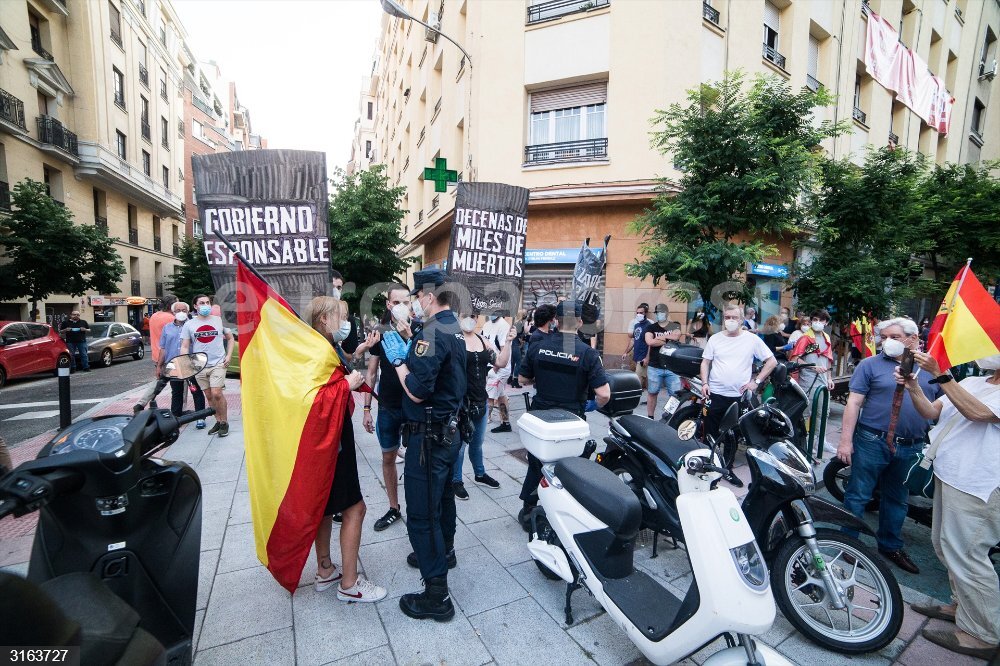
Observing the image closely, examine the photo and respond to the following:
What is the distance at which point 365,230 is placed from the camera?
43.9 ft

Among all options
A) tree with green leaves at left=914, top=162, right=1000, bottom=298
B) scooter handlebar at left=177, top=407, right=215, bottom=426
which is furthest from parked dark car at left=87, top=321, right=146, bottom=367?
tree with green leaves at left=914, top=162, right=1000, bottom=298

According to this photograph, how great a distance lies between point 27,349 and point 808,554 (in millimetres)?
15760

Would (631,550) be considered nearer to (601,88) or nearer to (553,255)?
(553,255)

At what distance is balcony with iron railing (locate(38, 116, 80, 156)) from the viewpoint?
64.1 feet

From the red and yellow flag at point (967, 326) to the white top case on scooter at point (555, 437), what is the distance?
2.14 metres

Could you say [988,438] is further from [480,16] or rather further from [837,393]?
[480,16]

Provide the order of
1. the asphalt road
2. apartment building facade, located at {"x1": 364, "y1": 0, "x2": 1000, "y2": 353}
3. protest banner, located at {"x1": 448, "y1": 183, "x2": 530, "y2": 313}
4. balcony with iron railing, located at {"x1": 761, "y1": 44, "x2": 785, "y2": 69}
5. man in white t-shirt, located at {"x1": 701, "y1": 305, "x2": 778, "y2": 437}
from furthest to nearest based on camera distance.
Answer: balcony with iron railing, located at {"x1": 761, "y1": 44, "x2": 785, "y2": 69}
apartment building facade, located at {"x1": 364, "y1": 0, "x2": 1000, "y2": 353}
the asphalt road
protest banner, located at {"x1": 448, "y1": 183, "x2": 530, "y2": 313}
man in white t-shirt, located at {"x1": 701, "y1": 305, "x2": 778, "y2": 437}

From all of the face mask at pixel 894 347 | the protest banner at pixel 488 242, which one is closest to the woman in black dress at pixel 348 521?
the protest banner at pixel 488 242

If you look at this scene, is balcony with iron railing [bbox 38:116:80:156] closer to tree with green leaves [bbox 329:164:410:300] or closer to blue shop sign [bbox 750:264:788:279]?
tree with green leaves [bbox 329:164:410:300]

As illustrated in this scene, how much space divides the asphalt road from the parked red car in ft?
1.27

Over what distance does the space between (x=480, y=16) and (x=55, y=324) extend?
19.9 metres

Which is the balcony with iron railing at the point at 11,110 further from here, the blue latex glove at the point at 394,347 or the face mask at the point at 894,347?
the face mask at the point at 894,347

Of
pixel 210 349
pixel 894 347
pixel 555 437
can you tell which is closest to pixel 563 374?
pixel 555 437

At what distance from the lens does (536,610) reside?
2789mm
